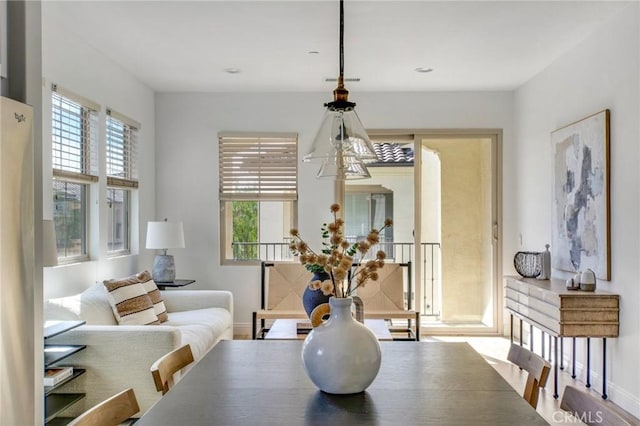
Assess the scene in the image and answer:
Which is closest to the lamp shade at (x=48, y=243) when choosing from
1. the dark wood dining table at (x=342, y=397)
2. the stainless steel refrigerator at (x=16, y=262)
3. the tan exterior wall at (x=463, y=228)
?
the stainless steel refrigerator at (x=16, y=262)

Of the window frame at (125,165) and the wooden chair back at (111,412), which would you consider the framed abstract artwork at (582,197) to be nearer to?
the wooden chair back at (111,412)

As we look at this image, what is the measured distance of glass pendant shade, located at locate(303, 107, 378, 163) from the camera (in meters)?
2.27

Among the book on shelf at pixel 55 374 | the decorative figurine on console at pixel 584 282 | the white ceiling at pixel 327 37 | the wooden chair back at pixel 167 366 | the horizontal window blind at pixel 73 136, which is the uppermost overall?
the white ceiling at pixel 327 37

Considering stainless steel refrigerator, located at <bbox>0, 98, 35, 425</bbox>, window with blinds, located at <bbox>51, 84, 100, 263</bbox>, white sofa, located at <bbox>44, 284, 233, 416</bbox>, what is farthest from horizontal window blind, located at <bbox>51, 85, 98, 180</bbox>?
stainless steel refrigerator, located at <bbox>0, 98, 35, 425</bbox>

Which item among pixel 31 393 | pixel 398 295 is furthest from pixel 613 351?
pixel 31 393

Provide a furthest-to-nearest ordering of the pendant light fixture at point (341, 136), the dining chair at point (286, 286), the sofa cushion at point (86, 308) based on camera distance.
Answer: the dining chair at point (286, 286)
the sofa cushion at point (86, 308)
the pendant light fixture at point (341, 136)

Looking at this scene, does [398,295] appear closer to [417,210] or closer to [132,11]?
[417,210]

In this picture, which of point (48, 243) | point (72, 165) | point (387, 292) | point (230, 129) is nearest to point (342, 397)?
point (48, 243)

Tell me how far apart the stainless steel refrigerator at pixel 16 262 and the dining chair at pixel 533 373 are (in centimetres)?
173

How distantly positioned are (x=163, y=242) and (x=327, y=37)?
2459 millimetres

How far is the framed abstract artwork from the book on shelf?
3.56 metres

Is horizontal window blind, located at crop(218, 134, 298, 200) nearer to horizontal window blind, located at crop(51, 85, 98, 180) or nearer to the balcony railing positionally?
the balcony railing

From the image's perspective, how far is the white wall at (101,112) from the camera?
3580 millimetres

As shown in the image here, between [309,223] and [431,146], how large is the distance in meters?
1.76
